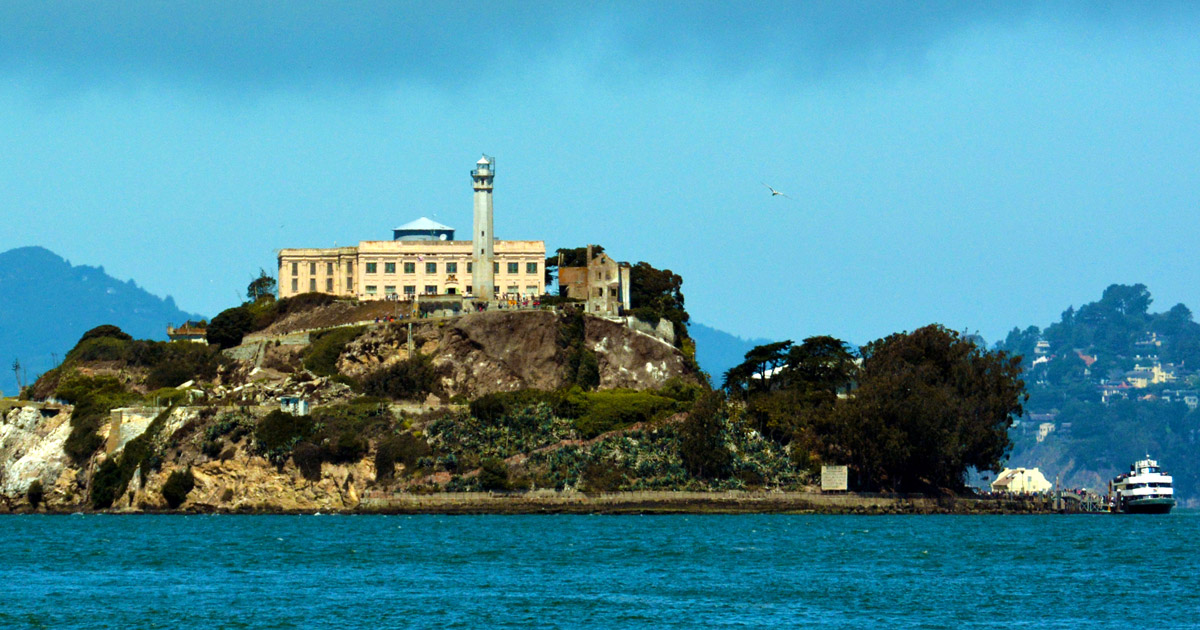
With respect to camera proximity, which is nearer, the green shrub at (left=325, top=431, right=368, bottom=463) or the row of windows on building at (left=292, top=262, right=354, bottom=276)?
the green shrub at (left=325, top=431, right=368, bottom=463)

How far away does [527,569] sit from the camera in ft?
207

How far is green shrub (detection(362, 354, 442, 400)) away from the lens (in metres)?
108

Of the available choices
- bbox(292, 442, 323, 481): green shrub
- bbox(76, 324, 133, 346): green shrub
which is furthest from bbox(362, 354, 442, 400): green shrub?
bbox(76, 324, 133, 346): green shrub

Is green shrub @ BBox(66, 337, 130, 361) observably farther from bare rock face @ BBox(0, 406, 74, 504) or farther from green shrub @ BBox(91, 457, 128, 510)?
green shrub @ BBox(91, 457, 128, 510)

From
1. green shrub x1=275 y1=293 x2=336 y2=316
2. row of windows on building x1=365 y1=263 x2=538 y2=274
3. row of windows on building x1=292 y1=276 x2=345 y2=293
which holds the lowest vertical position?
green shrub x1=275 y1=293 x2=336 y2=316

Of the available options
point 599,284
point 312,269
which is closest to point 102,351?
point 312,269

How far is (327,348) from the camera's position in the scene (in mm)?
111500

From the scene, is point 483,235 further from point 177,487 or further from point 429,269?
point 177,487

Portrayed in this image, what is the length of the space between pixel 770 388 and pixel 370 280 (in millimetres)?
30467

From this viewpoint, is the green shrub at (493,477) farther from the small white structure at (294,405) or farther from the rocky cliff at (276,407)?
the small white structure at (294,405)

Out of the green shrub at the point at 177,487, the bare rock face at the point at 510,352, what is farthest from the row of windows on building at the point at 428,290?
the green shrub at the point at 177,487

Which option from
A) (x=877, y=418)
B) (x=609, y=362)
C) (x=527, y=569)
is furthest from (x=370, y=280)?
(x=527, y=569)

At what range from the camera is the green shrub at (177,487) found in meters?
99.4

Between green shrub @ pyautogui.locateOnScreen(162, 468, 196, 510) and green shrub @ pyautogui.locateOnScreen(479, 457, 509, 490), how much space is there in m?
17.4
